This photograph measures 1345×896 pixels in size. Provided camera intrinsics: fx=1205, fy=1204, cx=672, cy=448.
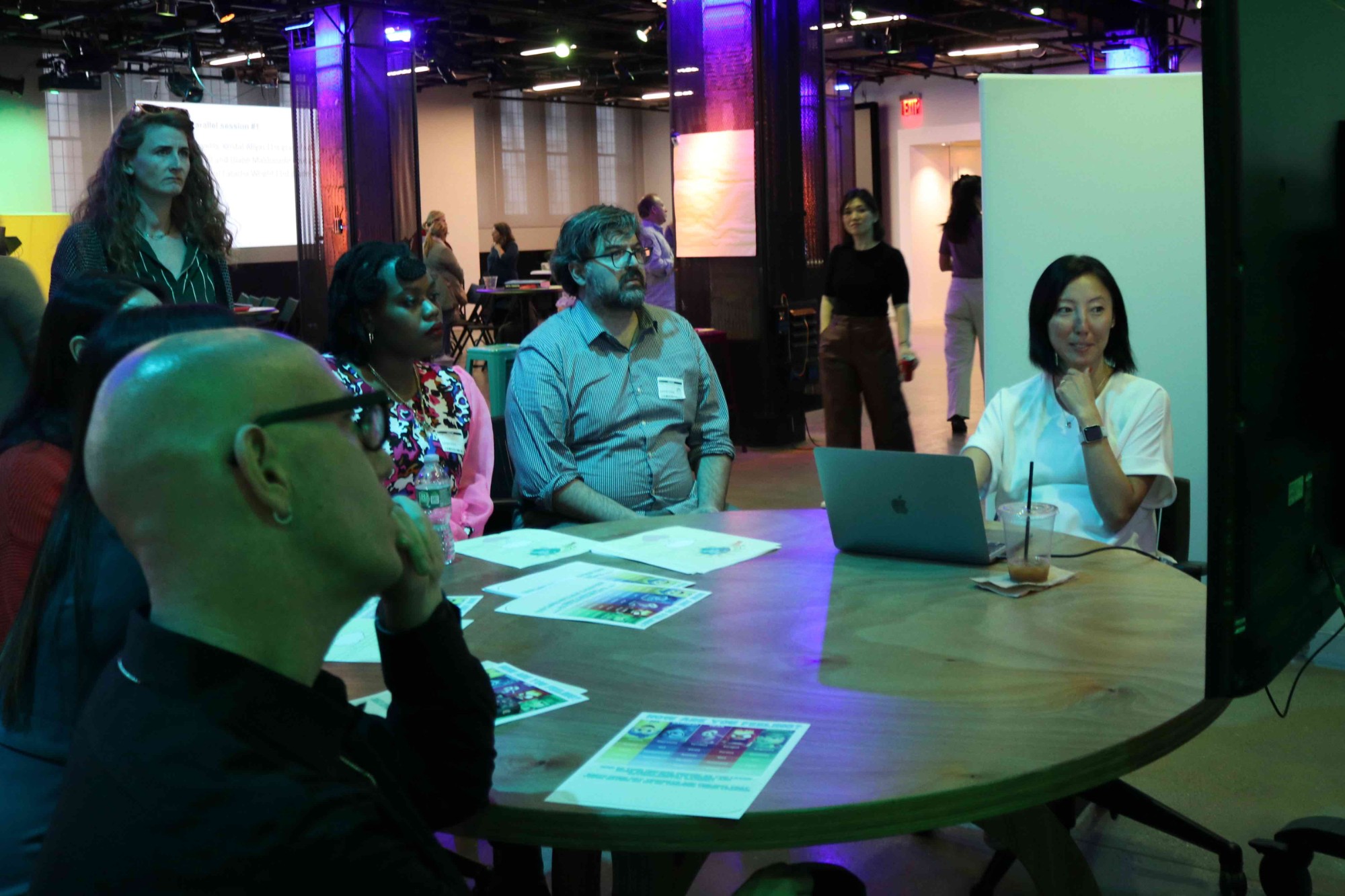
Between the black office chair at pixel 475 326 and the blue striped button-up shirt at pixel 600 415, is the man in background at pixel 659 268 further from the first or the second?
the blue striped button-up shirt at pixel 600 415

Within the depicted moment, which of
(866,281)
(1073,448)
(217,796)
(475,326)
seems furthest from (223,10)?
(217,796)

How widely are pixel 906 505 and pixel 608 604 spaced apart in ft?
1.83

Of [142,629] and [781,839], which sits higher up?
[142,629]

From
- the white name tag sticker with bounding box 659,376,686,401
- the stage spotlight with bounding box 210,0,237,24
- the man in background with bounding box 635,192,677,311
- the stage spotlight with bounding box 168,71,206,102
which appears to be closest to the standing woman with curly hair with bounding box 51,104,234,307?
the white name tag sticker with bounding box 659,376,686,401

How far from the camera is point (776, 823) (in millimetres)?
1182

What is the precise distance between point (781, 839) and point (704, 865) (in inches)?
61.2

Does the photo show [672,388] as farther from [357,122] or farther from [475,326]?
[475,326]

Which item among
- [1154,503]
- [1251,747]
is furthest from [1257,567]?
[1251,747]

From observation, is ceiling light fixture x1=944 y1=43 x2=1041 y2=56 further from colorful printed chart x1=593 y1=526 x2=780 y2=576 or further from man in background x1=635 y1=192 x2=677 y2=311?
colorful printed chart x1=593 y1=526 x2=780 y2=576

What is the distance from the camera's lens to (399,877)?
2.75 feet

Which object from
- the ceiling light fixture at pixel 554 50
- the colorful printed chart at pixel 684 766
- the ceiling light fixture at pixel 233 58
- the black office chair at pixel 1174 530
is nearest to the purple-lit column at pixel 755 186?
the black office chair at pixel 1174 530

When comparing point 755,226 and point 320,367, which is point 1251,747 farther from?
point 755,226

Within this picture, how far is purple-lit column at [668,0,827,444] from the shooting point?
26.3 feet

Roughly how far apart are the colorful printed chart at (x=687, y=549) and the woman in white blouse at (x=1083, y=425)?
2.01 ft
